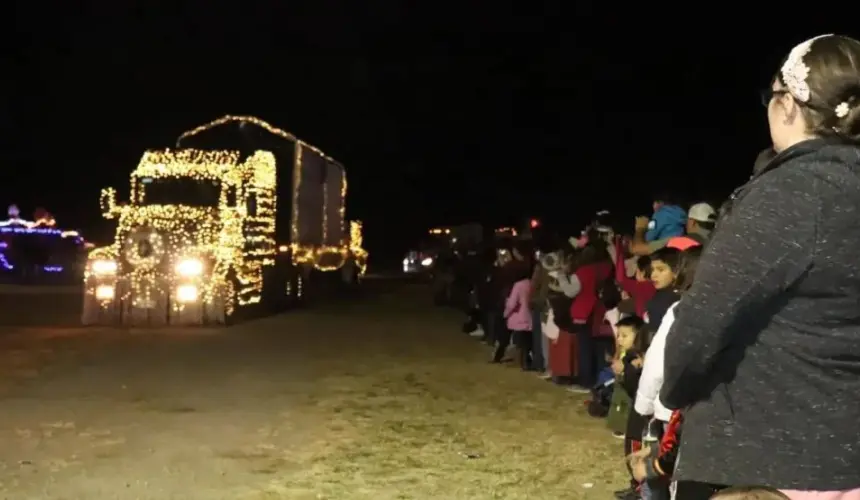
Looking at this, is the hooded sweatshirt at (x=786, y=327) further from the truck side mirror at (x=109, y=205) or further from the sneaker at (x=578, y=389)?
the truck side mirror at (x=109, y=205)

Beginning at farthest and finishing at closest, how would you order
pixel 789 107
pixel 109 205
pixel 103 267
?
pixel 109 205
pixel 103 267
pixel 789 107

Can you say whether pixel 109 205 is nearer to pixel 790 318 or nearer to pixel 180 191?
pixel 180 191

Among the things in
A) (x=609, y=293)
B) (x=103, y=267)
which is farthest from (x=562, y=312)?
(x=103, y=267)

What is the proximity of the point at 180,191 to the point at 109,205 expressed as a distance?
1.41m

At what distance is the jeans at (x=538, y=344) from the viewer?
42.4ft

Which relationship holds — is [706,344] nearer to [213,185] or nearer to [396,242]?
[213,185]

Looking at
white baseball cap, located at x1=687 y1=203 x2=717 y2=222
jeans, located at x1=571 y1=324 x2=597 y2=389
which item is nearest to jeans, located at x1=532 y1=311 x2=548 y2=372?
jeans, located at x1=571 y1=324 x2=597 y2=389

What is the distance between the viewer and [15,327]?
58.2 ft

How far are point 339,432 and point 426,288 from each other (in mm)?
26073

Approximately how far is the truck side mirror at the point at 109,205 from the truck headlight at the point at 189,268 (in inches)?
88.9

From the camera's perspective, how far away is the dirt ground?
7066 millimetres

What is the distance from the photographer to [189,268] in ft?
59.9

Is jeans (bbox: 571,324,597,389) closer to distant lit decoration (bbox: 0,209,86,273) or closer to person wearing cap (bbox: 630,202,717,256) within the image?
person wearing cap (bbox: 630,202,717,256)

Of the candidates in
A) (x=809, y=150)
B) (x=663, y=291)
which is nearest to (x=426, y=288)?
(x=663, y=291)
